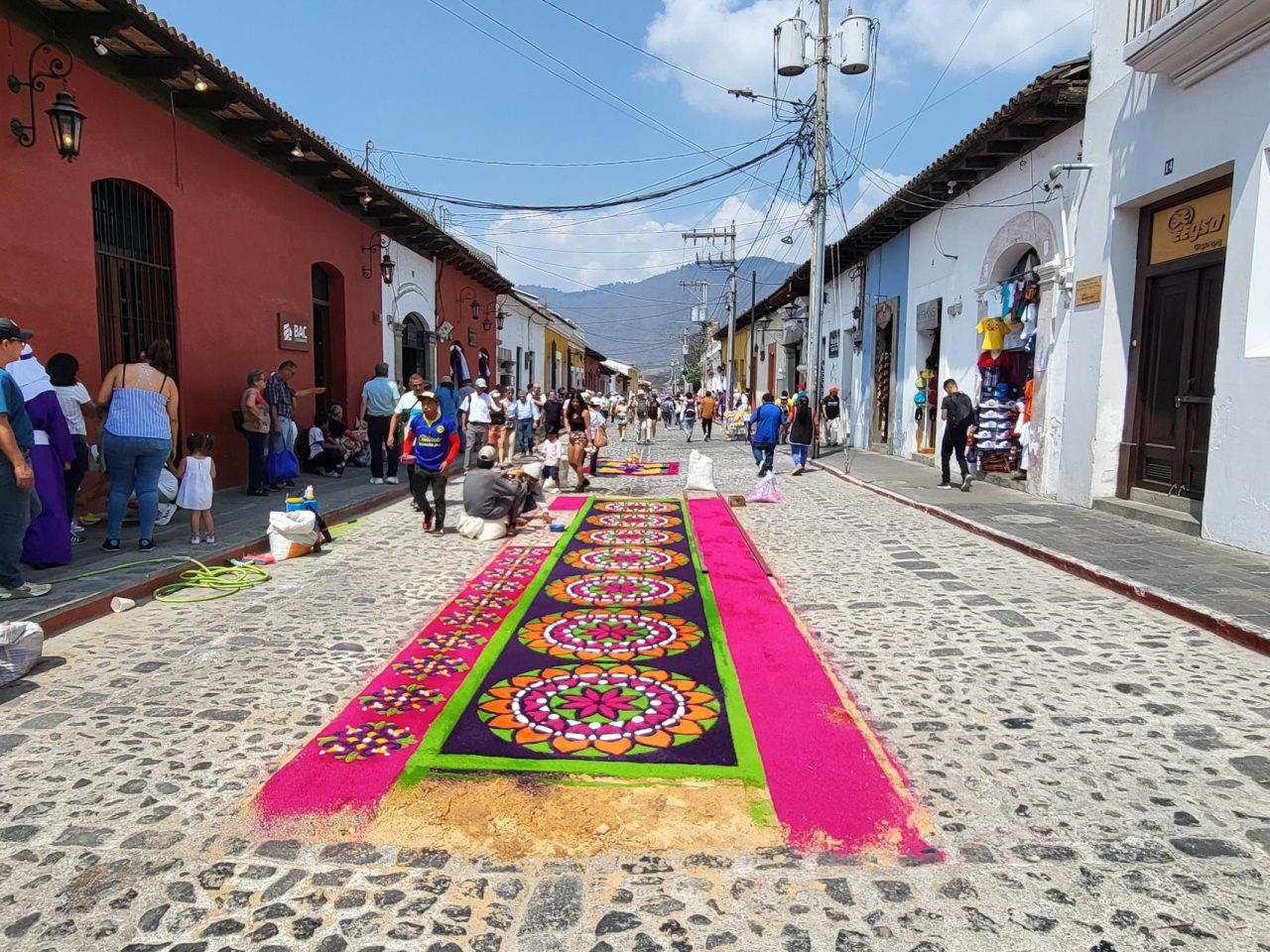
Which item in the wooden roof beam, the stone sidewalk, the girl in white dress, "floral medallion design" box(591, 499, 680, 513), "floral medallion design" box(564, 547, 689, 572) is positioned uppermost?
the wooden roof beam

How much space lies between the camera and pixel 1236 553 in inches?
Answer: 266

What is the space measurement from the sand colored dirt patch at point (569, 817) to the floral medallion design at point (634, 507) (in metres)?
6.77

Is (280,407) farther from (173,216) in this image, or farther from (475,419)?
(475,419)

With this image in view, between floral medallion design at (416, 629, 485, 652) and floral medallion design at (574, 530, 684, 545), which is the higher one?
floral medallion design at (574, 530, 684, 545)

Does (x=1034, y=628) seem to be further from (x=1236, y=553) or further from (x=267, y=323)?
(x=267, y=323)

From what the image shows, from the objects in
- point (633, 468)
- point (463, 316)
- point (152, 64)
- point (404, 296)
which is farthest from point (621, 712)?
point (463, 316)

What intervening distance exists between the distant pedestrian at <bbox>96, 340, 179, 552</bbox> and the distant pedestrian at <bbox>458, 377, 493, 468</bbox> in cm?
773

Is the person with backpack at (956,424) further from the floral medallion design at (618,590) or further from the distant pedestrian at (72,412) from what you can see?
the distant pedestrian at (72,412)

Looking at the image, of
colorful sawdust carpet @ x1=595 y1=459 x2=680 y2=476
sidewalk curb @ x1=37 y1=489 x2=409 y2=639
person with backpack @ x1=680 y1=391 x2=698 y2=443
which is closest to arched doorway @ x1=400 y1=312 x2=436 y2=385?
colorful sawdust carpet @ x1=595 y1=459 x2=680 y2=476

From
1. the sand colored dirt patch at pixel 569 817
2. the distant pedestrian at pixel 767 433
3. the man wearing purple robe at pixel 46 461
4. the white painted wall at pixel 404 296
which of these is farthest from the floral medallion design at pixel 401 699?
the white painted wall at pixel 404 296

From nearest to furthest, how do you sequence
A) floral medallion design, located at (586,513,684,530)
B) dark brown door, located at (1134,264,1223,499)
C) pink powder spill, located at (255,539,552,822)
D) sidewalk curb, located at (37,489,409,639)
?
pink powder spill, located at (255,539,552,822), sidewalk curb, located at (37,489,409,639), dark brown door, located at (1134,264,1223,499), floral medallion design, located at (586,513,684,530)

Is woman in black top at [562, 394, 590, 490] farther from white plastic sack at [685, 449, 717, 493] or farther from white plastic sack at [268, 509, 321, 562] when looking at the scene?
white plastic sack at [268, 509, 321, 562]

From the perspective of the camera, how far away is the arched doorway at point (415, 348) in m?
16.9

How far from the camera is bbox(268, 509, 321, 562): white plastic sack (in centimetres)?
700
